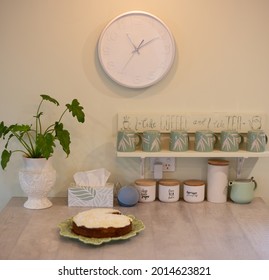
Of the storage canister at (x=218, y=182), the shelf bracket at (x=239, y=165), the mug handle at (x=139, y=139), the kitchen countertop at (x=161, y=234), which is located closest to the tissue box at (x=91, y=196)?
the kitchen countertop at (x=161, y=234)

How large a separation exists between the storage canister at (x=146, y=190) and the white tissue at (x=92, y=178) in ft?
0.53

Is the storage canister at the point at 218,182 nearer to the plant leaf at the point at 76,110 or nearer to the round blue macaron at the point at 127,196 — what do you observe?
the round blue macaron at the point at 127,196

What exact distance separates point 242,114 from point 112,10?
79cm

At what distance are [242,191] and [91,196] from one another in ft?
2.33

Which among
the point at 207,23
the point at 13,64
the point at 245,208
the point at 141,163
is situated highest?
the point at 207,23

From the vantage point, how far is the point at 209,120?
2.24m

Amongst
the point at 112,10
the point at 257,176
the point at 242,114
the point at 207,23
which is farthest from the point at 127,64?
the point at 257,176

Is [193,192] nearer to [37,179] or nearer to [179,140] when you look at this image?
[179,140]

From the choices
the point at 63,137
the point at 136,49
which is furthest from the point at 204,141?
the point at 63,137

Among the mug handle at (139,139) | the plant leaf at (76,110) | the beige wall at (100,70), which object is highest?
the beige wall at (100,70)

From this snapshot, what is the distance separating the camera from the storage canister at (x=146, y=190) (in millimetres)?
2182

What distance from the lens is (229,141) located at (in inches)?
85.0

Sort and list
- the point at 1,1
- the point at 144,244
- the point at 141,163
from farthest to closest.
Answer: the point at 141,163
the point at 1,1
the point at 144,244

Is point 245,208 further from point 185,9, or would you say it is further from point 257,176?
point 185,9
